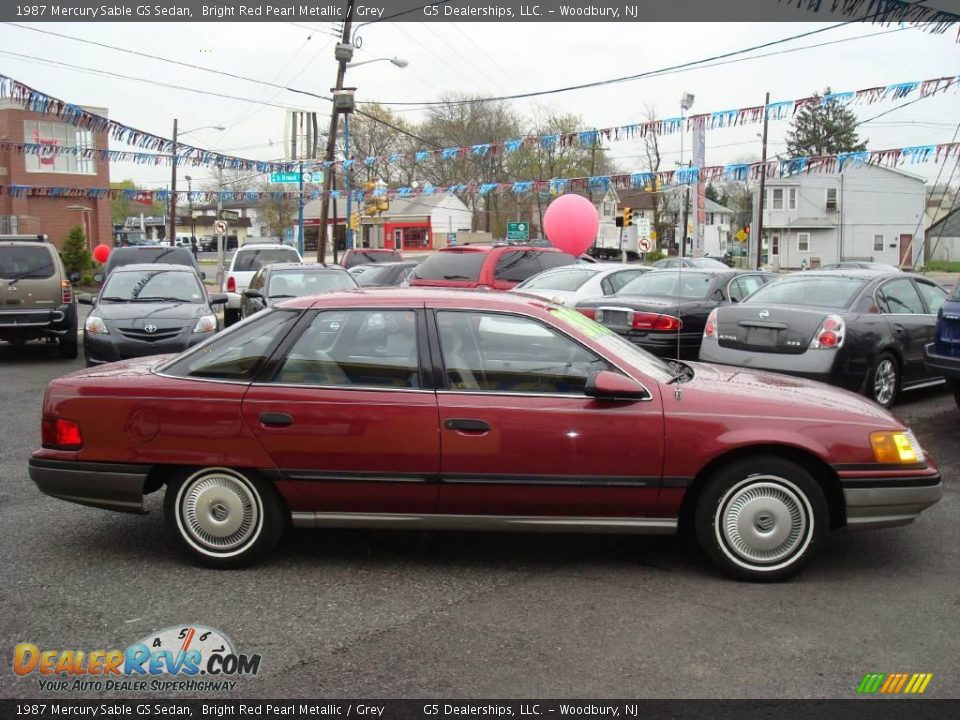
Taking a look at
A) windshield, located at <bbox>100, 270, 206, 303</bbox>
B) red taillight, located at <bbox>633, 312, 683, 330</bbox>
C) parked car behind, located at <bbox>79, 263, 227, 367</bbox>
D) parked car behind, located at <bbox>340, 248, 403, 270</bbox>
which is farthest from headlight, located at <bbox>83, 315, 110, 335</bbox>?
parked car behind, located at <bbox>340, 248, 403, 270</bbox>

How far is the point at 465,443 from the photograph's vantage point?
4672mm

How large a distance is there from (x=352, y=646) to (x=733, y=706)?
160 cm

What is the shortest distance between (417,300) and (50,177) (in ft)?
152

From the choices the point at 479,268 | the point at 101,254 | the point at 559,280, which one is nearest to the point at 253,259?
the point at 479,268

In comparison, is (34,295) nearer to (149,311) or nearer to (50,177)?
(149,311)

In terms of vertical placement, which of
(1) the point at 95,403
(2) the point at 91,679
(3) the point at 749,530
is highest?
(1) the point at 95,403

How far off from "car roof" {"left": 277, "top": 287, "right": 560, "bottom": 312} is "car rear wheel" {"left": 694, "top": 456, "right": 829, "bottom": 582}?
1.43m

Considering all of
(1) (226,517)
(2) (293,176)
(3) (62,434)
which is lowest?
(1) (226,517)

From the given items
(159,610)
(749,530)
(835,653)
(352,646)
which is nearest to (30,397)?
(159,610)

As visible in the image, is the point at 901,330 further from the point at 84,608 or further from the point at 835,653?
the point at 84,608

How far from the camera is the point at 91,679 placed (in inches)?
144

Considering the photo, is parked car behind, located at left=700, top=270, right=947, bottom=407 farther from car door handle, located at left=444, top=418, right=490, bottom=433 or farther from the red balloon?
the red balloon

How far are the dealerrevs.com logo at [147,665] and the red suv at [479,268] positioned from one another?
9743mm

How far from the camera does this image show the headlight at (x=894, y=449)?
4.67m
